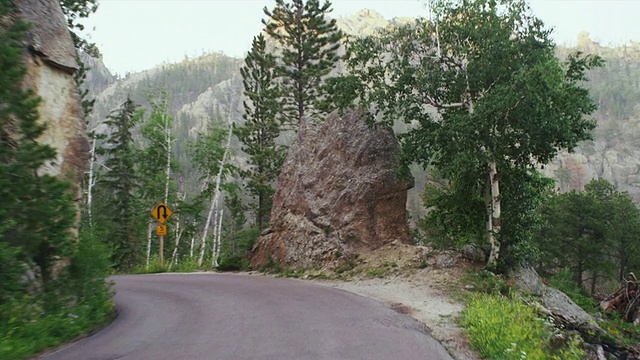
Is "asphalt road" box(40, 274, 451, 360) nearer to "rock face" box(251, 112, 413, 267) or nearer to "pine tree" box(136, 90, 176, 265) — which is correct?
"rock face" box(251, 112, 413, 267)

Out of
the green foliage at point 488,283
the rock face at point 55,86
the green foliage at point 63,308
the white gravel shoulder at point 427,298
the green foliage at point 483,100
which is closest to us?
the green foliage at point 63,308

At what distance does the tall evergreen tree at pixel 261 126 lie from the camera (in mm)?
32156

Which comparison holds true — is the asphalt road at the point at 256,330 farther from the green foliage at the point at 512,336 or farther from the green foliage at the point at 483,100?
the green foliage at the point at 483,100

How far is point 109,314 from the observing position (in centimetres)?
955

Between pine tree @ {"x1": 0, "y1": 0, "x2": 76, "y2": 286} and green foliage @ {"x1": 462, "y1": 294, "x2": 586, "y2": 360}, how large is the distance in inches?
307

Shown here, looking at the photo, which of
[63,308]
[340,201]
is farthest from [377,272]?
[63,308]

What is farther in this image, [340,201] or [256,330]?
[340,201]

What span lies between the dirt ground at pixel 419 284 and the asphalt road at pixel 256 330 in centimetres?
47

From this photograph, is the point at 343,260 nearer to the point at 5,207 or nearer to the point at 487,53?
the point at 487,53

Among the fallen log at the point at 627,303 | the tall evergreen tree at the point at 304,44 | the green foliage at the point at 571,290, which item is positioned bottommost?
the green foliage at the point at 571,290

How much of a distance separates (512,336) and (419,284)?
676 cm

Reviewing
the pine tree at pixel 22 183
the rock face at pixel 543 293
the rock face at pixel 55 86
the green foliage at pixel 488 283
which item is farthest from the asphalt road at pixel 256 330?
the rock face at pixel 543 293

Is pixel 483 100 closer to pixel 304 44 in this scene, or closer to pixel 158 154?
pixel 304 44

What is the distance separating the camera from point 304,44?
102 feet
